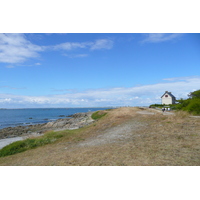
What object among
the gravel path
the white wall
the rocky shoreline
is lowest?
the rocky shoreline

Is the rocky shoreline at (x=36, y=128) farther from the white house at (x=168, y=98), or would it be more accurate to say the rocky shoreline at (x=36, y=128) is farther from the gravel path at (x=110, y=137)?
the white house at (x=168, y=98)

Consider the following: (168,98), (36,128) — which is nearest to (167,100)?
(168,98)

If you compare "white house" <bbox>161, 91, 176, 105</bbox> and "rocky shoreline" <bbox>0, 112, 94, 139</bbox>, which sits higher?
"white house" <bbox>161, 91, 176, 105</bbox>

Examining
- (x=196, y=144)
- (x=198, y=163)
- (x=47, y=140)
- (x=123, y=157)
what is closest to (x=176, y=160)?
(x=198, y=163)

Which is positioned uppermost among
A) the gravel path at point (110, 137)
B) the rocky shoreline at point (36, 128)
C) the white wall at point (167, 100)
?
the white wall at point (167, 100)

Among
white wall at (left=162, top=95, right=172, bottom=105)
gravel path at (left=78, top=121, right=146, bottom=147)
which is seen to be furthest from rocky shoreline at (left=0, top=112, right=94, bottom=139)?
white wall at (left=162, top=95, right=172, bottom=105)

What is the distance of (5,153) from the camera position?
40.2ft

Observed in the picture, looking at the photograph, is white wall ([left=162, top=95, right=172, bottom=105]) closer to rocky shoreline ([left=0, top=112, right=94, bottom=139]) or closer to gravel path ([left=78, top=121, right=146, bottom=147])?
rocky shoreline ([left=0, top=112, right=94, bottom=139])

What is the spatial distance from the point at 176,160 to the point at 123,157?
6.37 ft

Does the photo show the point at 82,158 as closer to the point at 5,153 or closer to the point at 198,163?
the point at 198,163

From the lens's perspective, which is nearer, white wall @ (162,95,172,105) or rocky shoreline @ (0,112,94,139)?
rocky shoreline @ (0,112,94,139)

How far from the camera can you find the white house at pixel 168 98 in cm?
5700

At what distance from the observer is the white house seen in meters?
57.0

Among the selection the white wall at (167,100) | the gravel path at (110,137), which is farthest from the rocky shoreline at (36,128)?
the white wall at (167,100)
